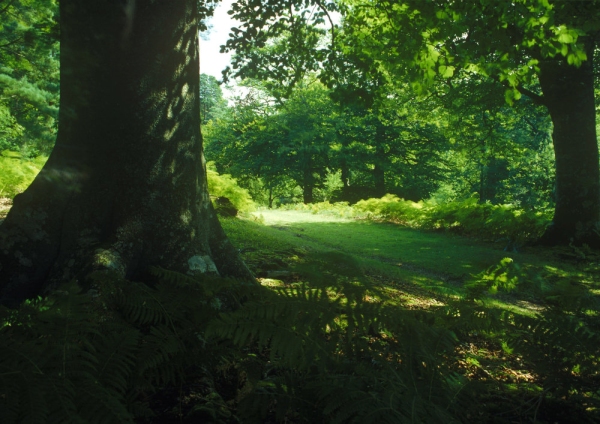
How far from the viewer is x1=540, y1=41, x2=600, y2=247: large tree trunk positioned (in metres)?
10.7

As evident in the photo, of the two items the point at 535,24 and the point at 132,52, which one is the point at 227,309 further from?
the point at 535,24

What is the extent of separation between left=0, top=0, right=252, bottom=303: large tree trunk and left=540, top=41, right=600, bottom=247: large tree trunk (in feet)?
→ 34.1

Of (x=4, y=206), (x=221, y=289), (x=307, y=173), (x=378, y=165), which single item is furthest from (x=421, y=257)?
(x=307, y=173)

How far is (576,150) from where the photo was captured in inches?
423

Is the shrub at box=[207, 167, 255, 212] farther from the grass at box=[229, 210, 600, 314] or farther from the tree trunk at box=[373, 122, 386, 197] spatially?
the tree trunk at box=[373, 122, 386, 197]

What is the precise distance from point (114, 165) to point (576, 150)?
1131 cm

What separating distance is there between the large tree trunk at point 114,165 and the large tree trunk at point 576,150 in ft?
34.1

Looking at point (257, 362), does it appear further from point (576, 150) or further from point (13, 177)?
point (13, 177)

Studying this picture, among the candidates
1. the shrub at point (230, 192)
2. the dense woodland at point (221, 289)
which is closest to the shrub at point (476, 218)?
the dense woodland at point (221, 289)

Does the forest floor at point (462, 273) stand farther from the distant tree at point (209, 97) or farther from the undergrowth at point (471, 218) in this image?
the distant tree at point (209, 97)

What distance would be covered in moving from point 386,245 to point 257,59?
6370mm

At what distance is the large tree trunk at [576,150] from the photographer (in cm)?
1066

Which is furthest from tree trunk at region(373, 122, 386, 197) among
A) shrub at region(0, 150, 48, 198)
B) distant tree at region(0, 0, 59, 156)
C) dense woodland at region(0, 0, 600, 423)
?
shrub at region(0, 150, 48, 198)

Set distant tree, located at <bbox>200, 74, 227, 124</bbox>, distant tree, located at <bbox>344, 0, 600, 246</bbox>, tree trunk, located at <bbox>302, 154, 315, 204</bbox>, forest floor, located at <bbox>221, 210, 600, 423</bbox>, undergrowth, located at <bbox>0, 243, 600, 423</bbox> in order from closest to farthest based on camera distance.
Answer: undergrowth, located at <bbox>0, 243, 600, 423</bbox> < forest floor, located at <bbox>221, 210, 600, 423</bbox> < distant tree, located at <bbox>344, 0, 600, 246</bbox> < tree trunk, located at <bbox>302, 154, 315, 204</bbox> < distant tree, located at <bbox>200, 74, 227, 124</bbox>
